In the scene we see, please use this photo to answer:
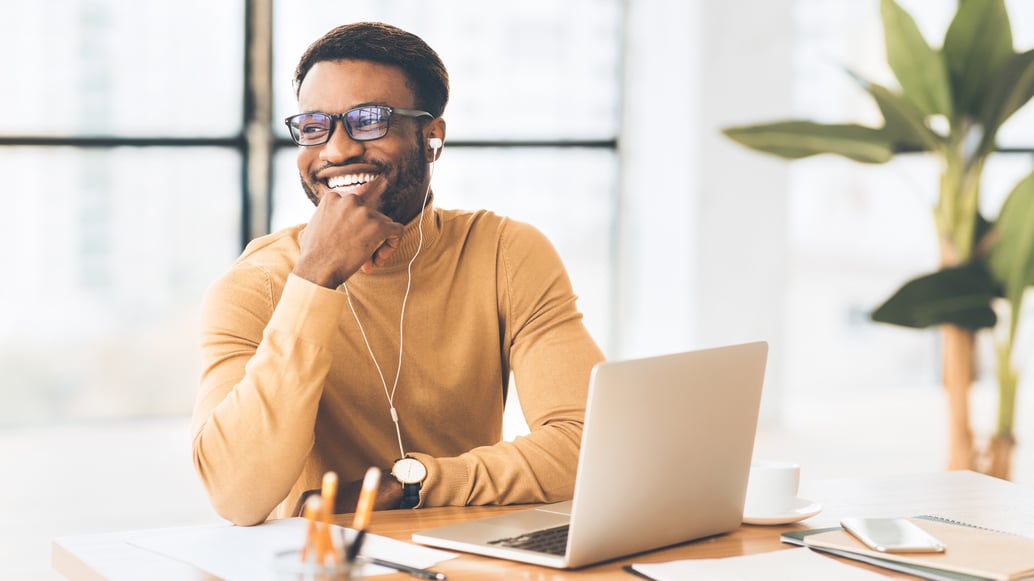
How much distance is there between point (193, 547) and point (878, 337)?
4251 mm

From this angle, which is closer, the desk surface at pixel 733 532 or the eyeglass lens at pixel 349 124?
the desk surface at pixel 733 532

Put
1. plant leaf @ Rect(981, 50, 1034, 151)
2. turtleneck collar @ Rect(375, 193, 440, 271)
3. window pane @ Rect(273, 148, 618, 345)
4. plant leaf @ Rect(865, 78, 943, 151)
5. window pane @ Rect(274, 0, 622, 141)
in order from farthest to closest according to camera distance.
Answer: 1. window pane @ Rect(273, 148, 618, 345)
2. window pane @ Rect(274, 0, 622, 141)
3. plant leaf @ Rect(865, 78, 943, 151)
4. plant leaf @ Rect(981, 50, 1034, 151)
5. turtleneck collar @ Rect(375, 193, 440, 271)

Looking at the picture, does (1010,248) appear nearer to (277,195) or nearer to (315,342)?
(315,342)

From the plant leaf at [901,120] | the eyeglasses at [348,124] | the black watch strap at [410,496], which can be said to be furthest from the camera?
the plant leaf at [901,120]

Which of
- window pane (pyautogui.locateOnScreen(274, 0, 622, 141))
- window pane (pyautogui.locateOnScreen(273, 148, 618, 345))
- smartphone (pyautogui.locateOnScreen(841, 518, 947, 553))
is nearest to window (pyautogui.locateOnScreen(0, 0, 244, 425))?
window pane (pyautogui.locateOnScreen(274, 0, 622, 141))

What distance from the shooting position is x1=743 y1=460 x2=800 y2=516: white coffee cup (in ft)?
4.88

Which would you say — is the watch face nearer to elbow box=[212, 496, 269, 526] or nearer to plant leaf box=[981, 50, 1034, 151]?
elbow box=[212, 496, 269, 526]

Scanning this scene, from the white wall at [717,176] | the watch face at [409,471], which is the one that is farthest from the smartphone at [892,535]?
the white wall at [717,176]

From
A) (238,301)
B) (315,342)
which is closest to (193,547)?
(315,342)

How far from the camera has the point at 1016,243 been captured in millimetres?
2846

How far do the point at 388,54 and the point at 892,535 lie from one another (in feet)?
3.44

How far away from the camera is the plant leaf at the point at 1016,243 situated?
9.25ft

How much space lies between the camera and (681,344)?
4391mm

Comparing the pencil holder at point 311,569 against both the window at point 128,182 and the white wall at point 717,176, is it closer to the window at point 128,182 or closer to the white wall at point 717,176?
the window at point 128,182
